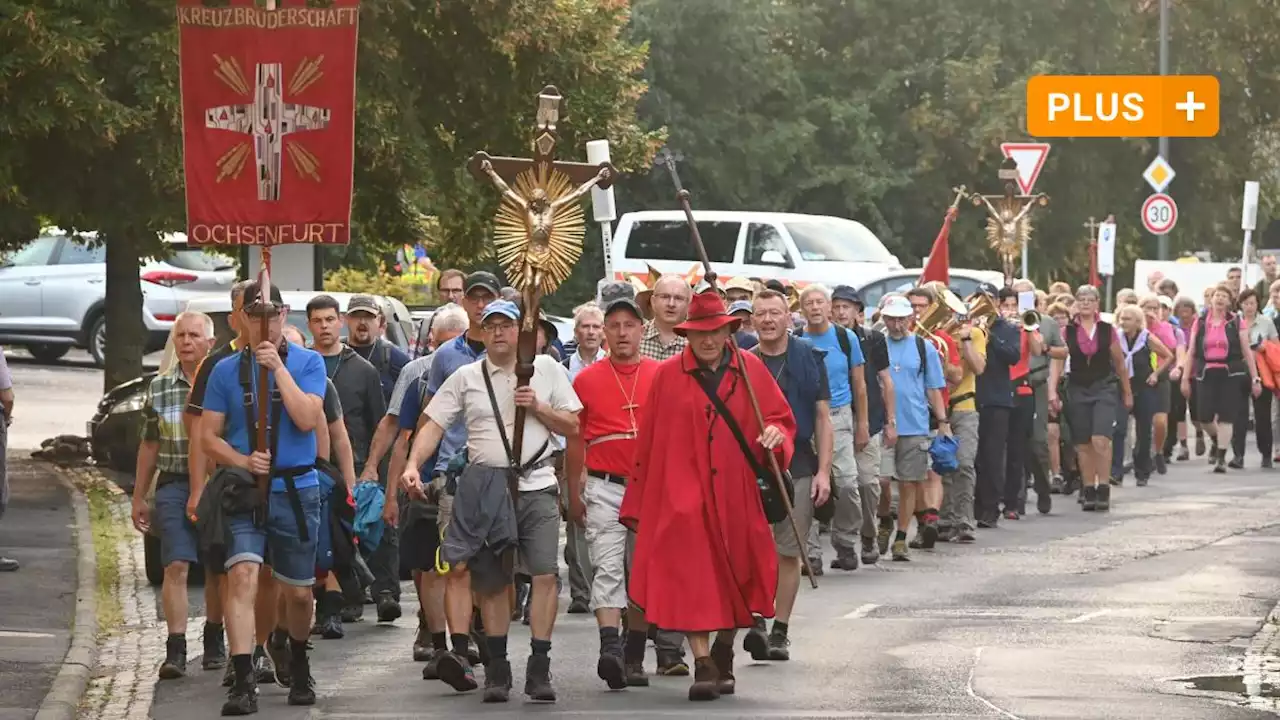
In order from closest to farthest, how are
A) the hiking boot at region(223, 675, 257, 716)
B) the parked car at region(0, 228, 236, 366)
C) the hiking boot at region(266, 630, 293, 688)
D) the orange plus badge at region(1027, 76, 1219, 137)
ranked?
the hiking boot at region(223, 675, 257, 716)
the hiking boot at region(266, 630, 293, 688)
the parked car at region(0, 228, 236, 366)
the orange plus badge at region(1027, 76, 1219, 137)

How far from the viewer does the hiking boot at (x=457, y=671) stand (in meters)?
11.5

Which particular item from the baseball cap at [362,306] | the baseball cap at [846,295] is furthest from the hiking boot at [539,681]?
the baseball cap at [846,295]

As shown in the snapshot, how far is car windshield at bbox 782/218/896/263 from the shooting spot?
32.2 m

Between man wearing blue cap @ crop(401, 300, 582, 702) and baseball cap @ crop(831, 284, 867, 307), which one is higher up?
baseball cap @ crop(831, 284, 867, 307)

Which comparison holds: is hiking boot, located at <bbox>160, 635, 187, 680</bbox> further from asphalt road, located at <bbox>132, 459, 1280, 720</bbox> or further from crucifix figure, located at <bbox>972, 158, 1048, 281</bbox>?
crucifix figure, located at <bbox>972, 158, 1048, 281</bbox>

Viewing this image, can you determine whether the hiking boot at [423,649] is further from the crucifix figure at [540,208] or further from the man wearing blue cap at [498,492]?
the crucifix figure at [540,208]

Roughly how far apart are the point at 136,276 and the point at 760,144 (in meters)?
23.0

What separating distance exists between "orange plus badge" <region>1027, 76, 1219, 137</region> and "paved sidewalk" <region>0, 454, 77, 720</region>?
87.5 ft

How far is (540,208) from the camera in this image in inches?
493

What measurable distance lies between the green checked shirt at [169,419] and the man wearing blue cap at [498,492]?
1.24 m

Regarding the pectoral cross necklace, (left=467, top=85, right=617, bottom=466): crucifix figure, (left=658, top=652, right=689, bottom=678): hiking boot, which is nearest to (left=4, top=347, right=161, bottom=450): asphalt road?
(left=467, top=85, right=617, bottom=466): crucifix figure

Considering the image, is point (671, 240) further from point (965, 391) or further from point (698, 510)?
point (698, 510)

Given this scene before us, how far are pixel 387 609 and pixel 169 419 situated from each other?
8.93 ft

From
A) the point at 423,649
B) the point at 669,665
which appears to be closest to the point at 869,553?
the point at 423,649
